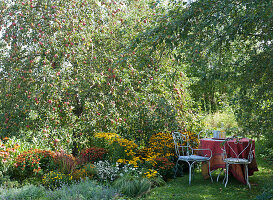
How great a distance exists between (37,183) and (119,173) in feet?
4.65

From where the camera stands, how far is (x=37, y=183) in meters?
4.64

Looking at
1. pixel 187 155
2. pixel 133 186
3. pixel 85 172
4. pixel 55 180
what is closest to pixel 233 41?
pixel 133 186

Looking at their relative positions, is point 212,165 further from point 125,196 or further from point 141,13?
point 141,13

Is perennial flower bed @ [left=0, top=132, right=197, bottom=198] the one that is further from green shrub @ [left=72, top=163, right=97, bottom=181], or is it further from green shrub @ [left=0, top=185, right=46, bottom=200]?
green shrub @ [left=0, top=185, right=46, bottom=200]

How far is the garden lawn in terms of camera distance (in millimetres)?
4242

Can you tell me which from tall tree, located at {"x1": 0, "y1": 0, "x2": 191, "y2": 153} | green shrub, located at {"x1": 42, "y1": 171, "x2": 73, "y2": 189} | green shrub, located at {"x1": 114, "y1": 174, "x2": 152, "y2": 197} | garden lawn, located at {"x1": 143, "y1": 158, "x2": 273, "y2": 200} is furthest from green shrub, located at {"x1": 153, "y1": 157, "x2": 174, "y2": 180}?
green shrub, located at {"x1": 42, "y1": 171, "x2": 73, "y2": 189}

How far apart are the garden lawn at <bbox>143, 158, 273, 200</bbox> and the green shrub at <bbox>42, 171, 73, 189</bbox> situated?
4.50ft

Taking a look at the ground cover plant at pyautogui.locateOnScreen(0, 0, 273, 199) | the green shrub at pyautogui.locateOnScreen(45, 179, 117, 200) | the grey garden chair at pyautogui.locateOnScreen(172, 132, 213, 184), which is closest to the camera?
the ground cover plant at pyautogui.locateOnScreen(0, 0, 273, 199)

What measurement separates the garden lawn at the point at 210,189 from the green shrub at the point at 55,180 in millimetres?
1373

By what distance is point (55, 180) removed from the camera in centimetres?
455

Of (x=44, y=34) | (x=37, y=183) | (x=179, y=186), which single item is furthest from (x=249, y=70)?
(x=44, y=34)

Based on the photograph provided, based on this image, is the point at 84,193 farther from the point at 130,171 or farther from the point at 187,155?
the point at 187,155

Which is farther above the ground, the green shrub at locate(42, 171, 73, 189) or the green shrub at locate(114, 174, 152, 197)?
the green shrub at locate(42, 171, 73, 189)

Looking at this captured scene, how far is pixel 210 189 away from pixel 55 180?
8.48 feet
